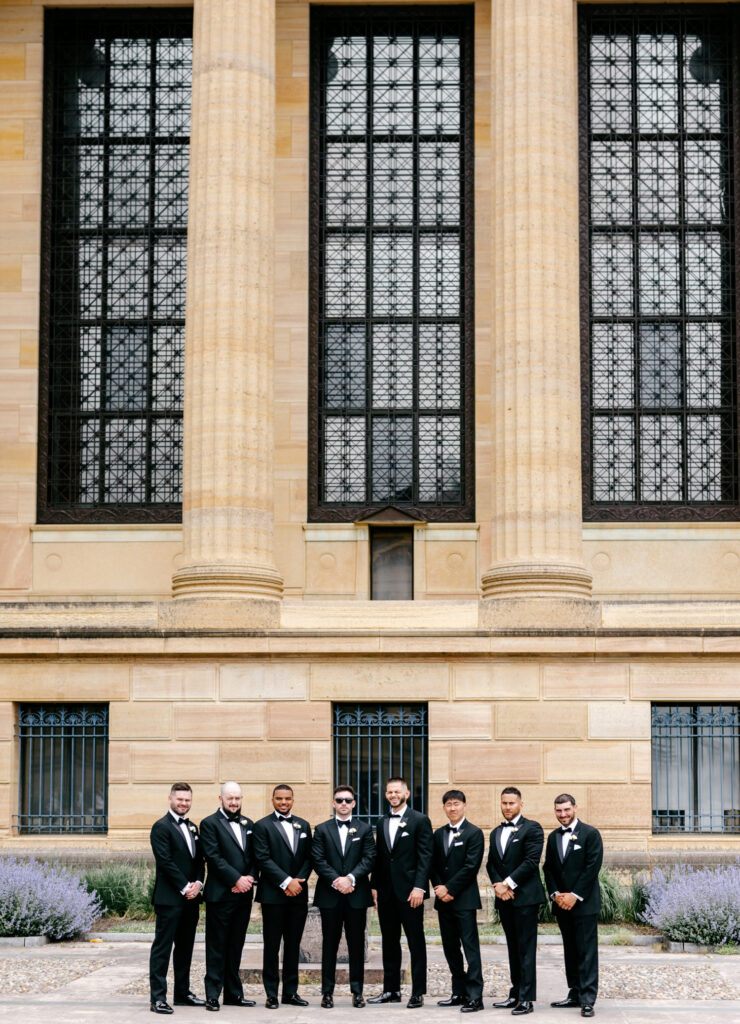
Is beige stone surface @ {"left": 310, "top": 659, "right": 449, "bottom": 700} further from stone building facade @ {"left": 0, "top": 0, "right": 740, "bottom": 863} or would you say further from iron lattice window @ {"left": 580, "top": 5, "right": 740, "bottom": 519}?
iron lattice window @ {"left": 580, "top": 5, "right": 740, "bottom": 519}

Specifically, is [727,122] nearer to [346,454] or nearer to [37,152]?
[346,454]

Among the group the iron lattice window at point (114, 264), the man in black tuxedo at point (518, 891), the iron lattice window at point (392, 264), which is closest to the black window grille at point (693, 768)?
the iron lattice window at point (392, 264)

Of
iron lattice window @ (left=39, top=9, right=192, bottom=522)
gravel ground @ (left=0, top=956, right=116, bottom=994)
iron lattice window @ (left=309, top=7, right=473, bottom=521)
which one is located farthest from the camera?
iron lattice window @ (left=39, top=9, right=192, bottom=522)

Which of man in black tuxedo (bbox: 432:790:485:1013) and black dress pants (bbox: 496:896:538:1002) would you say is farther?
man in black tuxedo (bbox: 432:790:485:1013)

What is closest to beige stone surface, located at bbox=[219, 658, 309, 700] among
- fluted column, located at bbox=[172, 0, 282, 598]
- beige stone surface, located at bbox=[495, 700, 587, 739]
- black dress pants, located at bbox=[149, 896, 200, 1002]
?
fluted column, located at bbox=[172, 0, 282, 598]

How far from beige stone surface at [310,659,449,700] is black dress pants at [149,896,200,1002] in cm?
886

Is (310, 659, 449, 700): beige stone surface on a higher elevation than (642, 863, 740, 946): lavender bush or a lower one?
higher

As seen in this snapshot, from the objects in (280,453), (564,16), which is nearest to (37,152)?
(280,453)

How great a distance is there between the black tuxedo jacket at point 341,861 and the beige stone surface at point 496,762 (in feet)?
26.6

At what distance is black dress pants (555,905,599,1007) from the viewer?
48.6ft

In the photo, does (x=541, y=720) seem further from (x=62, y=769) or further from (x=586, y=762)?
(x=62, y=769)

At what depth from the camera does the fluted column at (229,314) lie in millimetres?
25219

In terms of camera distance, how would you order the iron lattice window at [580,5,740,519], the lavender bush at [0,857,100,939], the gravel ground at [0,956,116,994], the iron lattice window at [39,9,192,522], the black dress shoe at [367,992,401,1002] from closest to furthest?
the black dress shoe at [367,992,401,1002], the gravel ground at [0,956,116,994], the lavender bush at [0,857,100,939], the iron lattice window at [580,5,740,519], the iron lattice window at [39,9,192,522]

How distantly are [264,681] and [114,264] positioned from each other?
31.7ft
